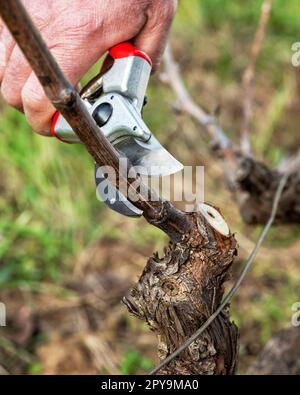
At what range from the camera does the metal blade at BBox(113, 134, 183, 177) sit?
54.7 inches

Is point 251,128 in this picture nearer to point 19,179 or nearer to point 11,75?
point 19,179

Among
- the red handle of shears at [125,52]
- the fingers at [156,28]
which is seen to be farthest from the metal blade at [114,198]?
the fingers at [156,28]

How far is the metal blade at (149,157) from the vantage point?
1.39 meters

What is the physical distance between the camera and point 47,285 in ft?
9.34

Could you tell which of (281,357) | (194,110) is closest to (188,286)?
(281,357)

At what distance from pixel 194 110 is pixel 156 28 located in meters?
1.13

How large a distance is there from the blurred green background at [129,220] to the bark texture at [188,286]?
0.90 m

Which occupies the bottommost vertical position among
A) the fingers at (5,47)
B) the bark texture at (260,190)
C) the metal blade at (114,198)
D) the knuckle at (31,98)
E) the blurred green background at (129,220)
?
the blurred green background at (129,220)

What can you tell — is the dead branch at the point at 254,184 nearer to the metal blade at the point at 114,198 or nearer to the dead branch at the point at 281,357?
the dead branch at the point at 281,357

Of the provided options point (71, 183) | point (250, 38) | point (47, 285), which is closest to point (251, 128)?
point (250, 38)

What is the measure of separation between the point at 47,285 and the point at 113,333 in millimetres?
380

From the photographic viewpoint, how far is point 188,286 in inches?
55.4

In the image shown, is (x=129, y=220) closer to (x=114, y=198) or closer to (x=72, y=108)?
(x=114, y=198)

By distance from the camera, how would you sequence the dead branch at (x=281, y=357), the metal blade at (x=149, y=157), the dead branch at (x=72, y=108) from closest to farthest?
the dead branch at (x=72, y=108) < the metal blade at (x=149, y=157) < the dead branch at (x=281, y=357)
